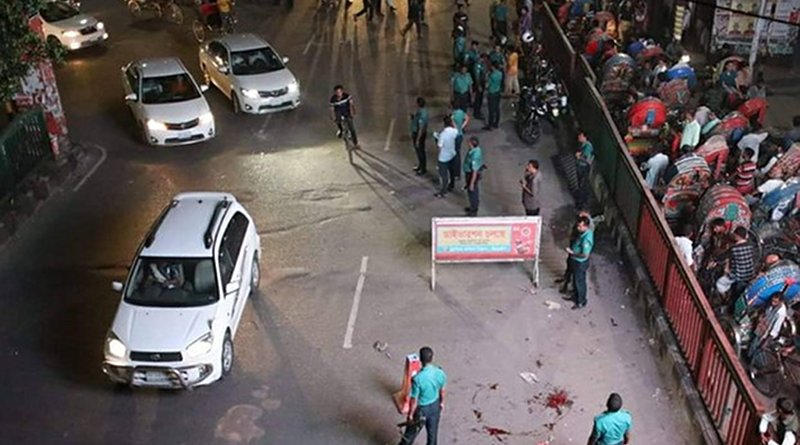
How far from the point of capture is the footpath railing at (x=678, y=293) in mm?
9648

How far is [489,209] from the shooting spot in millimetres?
16312

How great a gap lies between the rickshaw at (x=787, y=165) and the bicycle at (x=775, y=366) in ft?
14.3

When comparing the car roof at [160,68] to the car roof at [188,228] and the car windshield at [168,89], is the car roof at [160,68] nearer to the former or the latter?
the car windshield at [168,89]

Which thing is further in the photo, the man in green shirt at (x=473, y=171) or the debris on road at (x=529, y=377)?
the man in green shirt at (x=473, y=171)

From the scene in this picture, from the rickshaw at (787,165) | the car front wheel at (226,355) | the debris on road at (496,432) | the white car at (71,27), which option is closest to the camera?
the debris on road at (496,432)

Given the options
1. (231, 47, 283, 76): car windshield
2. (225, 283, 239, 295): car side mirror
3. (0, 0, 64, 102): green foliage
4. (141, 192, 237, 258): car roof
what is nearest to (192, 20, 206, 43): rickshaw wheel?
(231, 47, 283, 76): car windshield

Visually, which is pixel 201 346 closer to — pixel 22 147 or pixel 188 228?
pixel 188 228

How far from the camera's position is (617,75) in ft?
62.3

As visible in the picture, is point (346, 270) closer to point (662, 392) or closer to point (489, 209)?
point (489, 209)

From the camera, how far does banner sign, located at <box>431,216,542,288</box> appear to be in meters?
13.3

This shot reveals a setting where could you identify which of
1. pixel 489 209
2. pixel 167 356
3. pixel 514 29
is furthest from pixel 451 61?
pixel 167 356

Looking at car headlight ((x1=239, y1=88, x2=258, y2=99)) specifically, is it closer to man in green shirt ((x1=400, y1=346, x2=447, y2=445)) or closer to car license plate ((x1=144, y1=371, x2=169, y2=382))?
car license plate ((x1=144, y1=371, x2=169, y2=382))

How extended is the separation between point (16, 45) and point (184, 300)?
6.07 meters

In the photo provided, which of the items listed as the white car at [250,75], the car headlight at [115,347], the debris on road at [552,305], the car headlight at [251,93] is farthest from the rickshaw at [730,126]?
the car headlight at [115,347]
